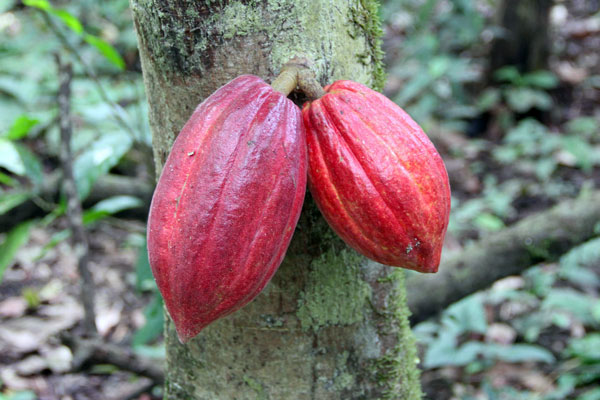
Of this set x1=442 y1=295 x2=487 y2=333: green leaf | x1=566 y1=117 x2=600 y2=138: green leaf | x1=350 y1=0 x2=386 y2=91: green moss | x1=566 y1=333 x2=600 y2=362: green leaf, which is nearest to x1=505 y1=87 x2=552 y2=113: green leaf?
x1=566 y1=117 x2=600 y2=138: green leaf

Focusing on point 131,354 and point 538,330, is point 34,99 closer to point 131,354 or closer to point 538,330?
point 131,354

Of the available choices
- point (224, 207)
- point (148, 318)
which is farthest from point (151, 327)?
point (224, 207)

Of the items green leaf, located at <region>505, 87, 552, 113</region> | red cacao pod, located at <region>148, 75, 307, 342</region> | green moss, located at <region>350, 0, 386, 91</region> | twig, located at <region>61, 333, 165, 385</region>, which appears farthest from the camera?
green leaf, located at <region>505, 87, 552, 113</region>

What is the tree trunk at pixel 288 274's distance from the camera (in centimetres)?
82

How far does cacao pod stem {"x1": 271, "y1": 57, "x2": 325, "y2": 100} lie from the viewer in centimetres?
79

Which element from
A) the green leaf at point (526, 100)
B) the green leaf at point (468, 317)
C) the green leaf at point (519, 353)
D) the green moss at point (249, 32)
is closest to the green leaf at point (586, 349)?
the green leaf at point (519, 353)

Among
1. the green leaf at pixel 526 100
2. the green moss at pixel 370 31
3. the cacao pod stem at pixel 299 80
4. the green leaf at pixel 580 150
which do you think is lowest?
the cacao pod stem at pixel 299 80

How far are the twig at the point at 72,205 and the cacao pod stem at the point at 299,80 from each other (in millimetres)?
1025

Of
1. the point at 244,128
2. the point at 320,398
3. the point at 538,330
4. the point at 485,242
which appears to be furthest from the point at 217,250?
the point at 538,330

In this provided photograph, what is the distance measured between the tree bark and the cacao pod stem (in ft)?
3.37

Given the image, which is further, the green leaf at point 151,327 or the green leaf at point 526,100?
the green leaf at point 526,100

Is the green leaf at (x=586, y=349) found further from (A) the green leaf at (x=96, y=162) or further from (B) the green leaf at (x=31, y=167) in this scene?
(B) the green leaf at (x=31, y=167)

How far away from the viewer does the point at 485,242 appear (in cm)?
179

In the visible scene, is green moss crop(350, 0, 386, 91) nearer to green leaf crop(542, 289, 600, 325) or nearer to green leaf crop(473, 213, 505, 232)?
green leaf crop(542, 289, 600, 325)
